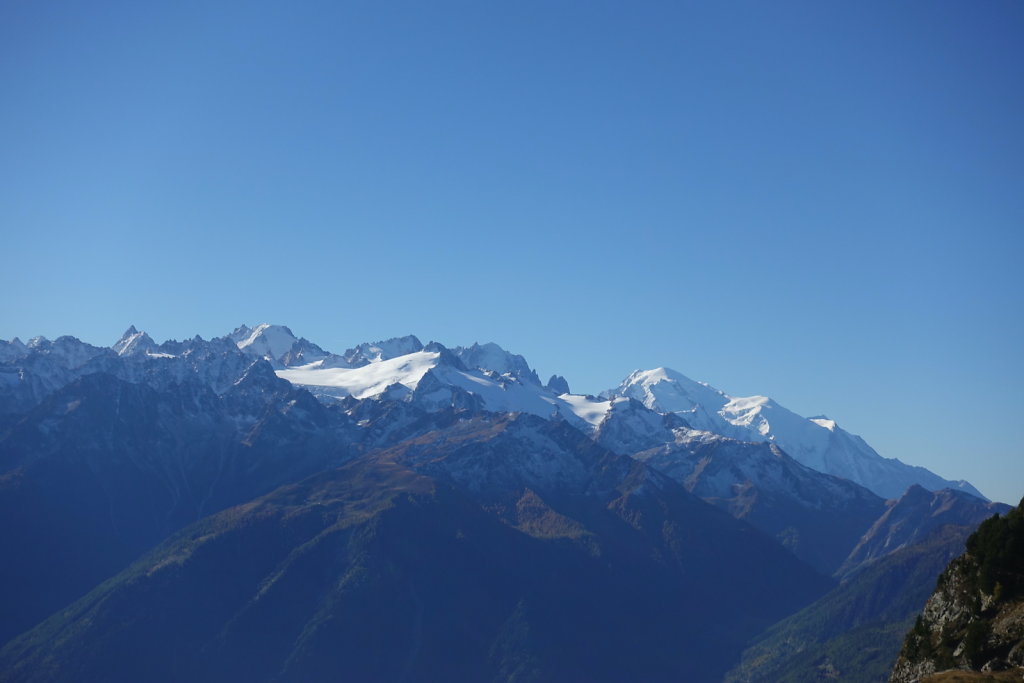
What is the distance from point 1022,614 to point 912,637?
2271 cm

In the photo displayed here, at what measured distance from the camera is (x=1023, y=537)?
15088cm

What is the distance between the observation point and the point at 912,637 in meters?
158

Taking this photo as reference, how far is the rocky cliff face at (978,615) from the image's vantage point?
136875 mm

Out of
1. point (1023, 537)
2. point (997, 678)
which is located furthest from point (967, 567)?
point (997, 678)

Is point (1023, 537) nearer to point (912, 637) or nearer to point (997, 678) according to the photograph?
point (912, 637)

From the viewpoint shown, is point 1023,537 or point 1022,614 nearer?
point 1022,614

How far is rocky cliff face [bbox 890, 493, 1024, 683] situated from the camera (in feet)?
449

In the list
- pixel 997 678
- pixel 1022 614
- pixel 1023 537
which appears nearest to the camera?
pixel 997 678

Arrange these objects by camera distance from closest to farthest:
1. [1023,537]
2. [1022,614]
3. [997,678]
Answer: [997,678] → [1022,614] → [1023,537]

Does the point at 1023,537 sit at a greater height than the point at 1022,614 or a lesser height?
greater

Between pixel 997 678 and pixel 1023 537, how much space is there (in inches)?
1394

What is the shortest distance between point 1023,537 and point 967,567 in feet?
27.0

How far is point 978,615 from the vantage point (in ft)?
482

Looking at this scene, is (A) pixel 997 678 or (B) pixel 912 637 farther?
(B) pixel 912 637
